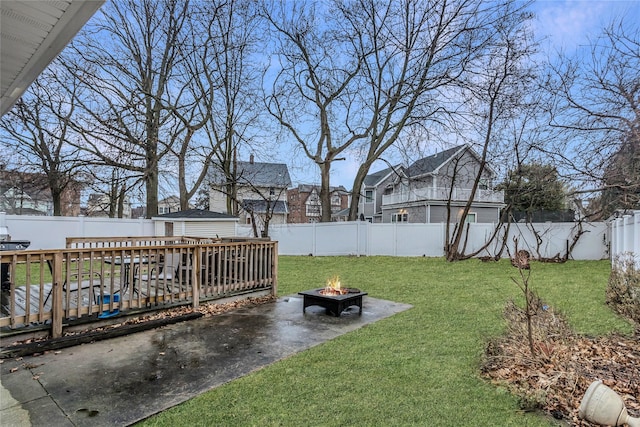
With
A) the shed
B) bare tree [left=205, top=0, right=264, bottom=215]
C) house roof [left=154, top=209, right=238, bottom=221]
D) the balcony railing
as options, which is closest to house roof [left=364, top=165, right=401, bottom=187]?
the balcony railing

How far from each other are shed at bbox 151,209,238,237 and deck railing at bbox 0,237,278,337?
268 inches

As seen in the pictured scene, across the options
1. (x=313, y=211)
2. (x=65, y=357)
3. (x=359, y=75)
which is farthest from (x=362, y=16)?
(x=313, y=211)

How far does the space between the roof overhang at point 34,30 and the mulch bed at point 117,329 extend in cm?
283

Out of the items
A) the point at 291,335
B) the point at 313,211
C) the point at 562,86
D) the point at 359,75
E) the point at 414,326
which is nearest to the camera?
the point at 291,335

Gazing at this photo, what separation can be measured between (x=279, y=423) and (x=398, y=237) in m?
14.0

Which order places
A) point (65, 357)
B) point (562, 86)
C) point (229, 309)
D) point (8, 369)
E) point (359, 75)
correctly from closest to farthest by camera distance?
1. point (8, 369)
2. point (65, 357)
3. point (229, 309)
4. point (562, 86)
5. point (359, 75)

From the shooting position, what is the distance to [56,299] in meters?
4.18

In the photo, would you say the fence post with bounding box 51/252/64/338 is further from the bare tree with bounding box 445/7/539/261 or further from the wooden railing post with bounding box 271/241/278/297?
the bare tree with bounding box 445/7/539/261

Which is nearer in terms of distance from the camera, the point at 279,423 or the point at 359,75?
the point at 279,423

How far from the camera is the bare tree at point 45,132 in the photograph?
13673 millimetres

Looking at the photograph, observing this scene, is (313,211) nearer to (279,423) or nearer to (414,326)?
(414,326)

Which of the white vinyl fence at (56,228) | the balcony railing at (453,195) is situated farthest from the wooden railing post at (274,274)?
the balcony railing at (453,195)

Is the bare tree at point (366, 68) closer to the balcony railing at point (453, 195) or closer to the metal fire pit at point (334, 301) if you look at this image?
the balcony railing at point (453, 195)

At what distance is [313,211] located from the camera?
132 feet
